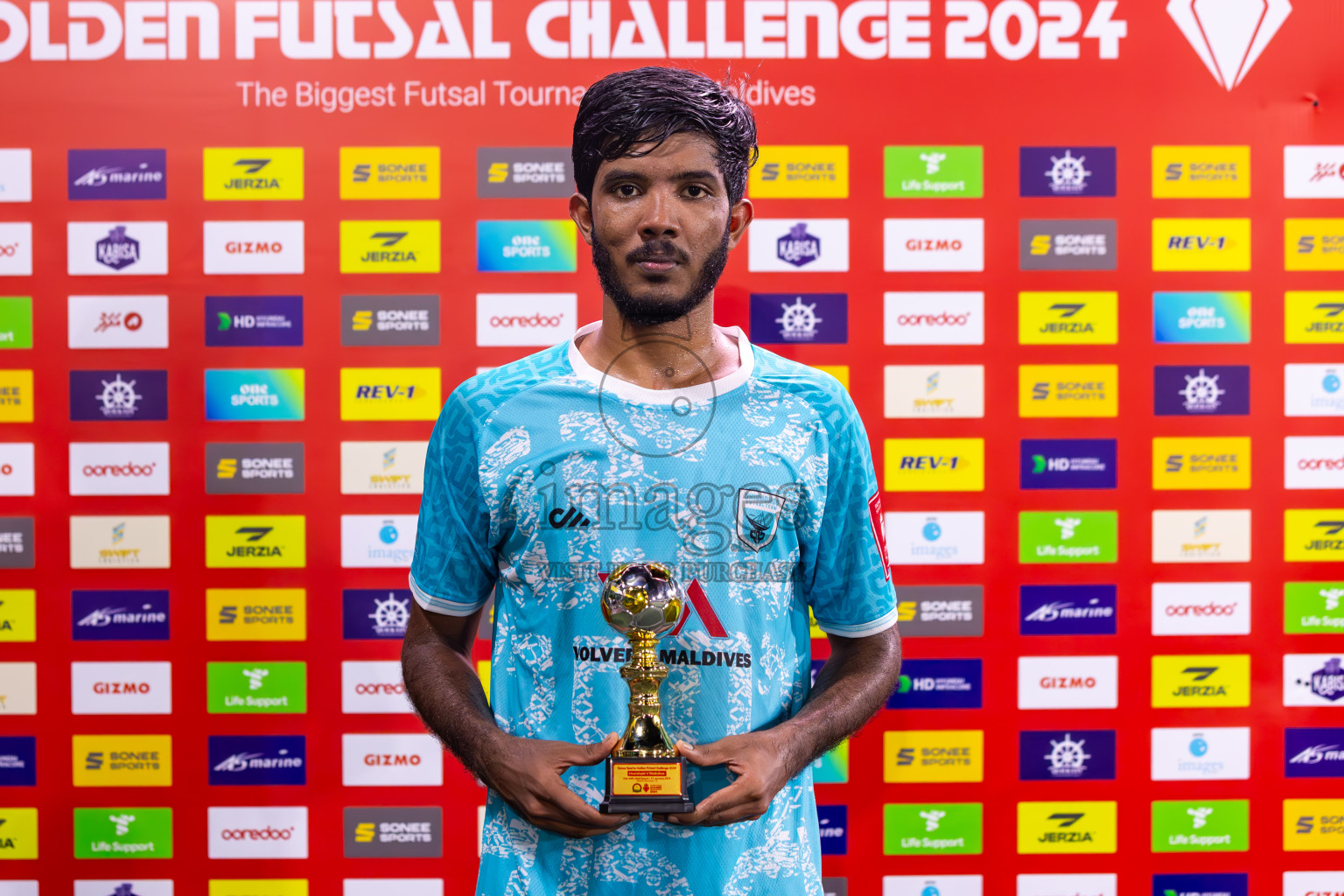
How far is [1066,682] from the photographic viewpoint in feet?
7.16

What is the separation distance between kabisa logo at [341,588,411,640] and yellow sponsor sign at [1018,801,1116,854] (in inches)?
65.1

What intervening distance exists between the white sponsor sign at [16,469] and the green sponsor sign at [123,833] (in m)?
0.82

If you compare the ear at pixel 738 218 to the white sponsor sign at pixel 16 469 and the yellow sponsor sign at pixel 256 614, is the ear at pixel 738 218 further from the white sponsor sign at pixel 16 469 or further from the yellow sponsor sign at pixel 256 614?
the white sponsor sign at pixel 16 469

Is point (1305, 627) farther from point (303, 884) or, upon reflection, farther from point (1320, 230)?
point (303, 884)

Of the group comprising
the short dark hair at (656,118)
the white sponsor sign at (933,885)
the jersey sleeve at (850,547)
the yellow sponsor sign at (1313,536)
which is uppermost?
the short dark hair at (656,118)

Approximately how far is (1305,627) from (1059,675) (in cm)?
64

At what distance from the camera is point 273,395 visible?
2127 millimetres

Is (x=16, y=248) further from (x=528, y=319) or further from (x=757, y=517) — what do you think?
(x=757, y=517)

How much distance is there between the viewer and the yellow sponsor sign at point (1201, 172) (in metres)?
2.14

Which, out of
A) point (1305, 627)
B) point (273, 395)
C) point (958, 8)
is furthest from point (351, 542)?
point (1305, 627)

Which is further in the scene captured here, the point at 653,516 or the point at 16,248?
the point at 16,248

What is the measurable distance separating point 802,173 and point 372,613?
1.53 meters

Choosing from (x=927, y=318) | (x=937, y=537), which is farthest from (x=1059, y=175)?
(x=937, y=537)

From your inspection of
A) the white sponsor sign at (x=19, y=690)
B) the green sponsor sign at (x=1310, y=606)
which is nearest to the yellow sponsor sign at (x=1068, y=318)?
the green sponsor sign at (x=1310, y=606)
